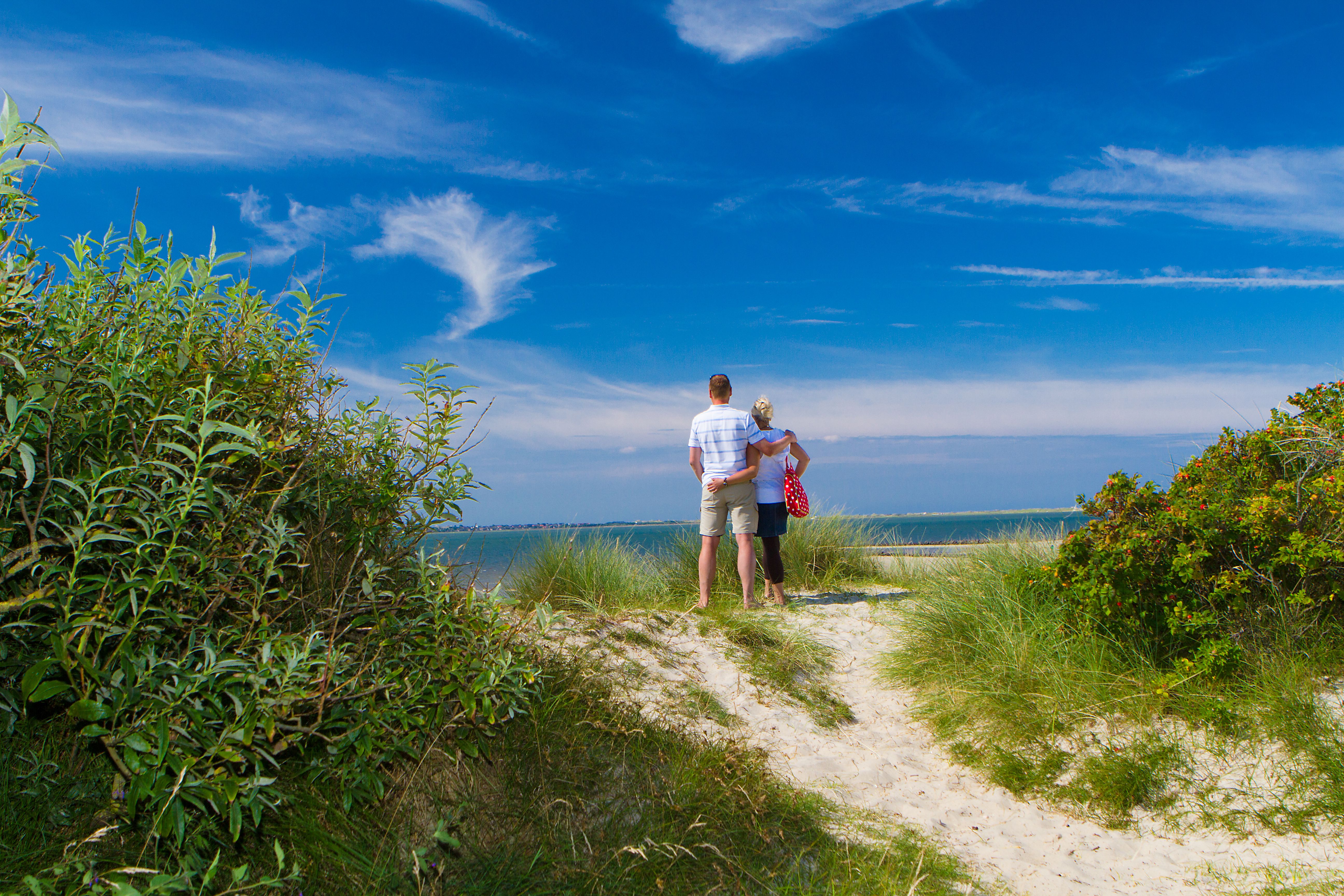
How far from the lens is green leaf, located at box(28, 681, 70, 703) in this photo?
2.23 m

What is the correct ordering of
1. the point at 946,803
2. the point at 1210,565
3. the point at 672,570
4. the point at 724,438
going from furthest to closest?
1. the point at 672,570
2. the point at 724,438
3. the point at 1210,565
4. the point at 946,803

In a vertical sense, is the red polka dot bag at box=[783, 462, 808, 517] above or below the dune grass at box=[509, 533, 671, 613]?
above

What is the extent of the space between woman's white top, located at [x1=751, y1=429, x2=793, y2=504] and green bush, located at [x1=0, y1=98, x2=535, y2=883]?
4.83 metres

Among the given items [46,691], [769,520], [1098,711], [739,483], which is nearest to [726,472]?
[739,483]

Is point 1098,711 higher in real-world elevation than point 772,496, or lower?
lower

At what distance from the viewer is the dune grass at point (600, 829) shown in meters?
2.89

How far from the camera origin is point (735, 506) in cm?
778

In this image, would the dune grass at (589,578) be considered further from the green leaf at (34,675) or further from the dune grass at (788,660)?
the green leaf at (34,675)

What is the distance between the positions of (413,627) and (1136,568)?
478cm

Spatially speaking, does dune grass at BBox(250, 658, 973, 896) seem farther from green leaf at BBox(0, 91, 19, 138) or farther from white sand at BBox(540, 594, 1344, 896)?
green leaf at BBox(0, 91, 19, 138)

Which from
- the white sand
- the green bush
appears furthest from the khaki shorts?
the green bush

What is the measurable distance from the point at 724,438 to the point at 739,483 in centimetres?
51

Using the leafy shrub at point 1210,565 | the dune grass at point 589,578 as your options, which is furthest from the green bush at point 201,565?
the leafy shrub at point 1210,565

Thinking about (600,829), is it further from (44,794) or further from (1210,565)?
(1210,565)
